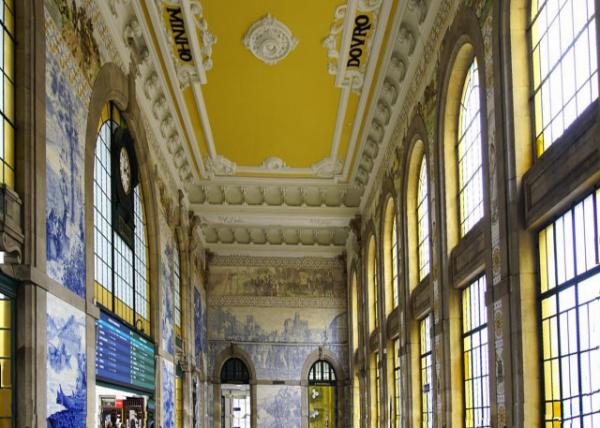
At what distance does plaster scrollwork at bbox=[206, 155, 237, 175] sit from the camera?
26.1 meters

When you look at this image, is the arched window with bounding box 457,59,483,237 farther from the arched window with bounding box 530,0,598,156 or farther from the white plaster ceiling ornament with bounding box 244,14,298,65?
the white plaster ceiling ornament with bounding box 244,14,298,65

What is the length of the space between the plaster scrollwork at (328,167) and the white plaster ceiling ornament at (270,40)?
7.03m

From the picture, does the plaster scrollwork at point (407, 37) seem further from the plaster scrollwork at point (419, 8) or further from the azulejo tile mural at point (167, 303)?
the azulejo tile mural at point (167, 303)

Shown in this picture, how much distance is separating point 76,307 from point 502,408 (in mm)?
6249

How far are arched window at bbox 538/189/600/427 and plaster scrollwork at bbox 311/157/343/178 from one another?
15.8m

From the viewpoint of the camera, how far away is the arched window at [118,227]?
49.2 feet

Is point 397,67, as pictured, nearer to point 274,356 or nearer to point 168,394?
point 168,394

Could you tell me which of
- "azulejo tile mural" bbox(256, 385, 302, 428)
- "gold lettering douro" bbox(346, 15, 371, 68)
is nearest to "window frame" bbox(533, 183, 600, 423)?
"gold lettering douro" bbox(346, 15, 371, 68)

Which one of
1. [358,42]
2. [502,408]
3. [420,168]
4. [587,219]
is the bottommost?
[502,408]

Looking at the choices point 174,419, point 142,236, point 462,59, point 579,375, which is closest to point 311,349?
point 174,419

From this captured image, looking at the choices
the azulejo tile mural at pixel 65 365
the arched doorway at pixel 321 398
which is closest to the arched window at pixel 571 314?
the azulejo tile mural at pixel 65 365

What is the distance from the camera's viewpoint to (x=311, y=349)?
33.8m

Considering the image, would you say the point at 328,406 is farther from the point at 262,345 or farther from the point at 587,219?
the point at 587,219

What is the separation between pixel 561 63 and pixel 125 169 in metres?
10.0
